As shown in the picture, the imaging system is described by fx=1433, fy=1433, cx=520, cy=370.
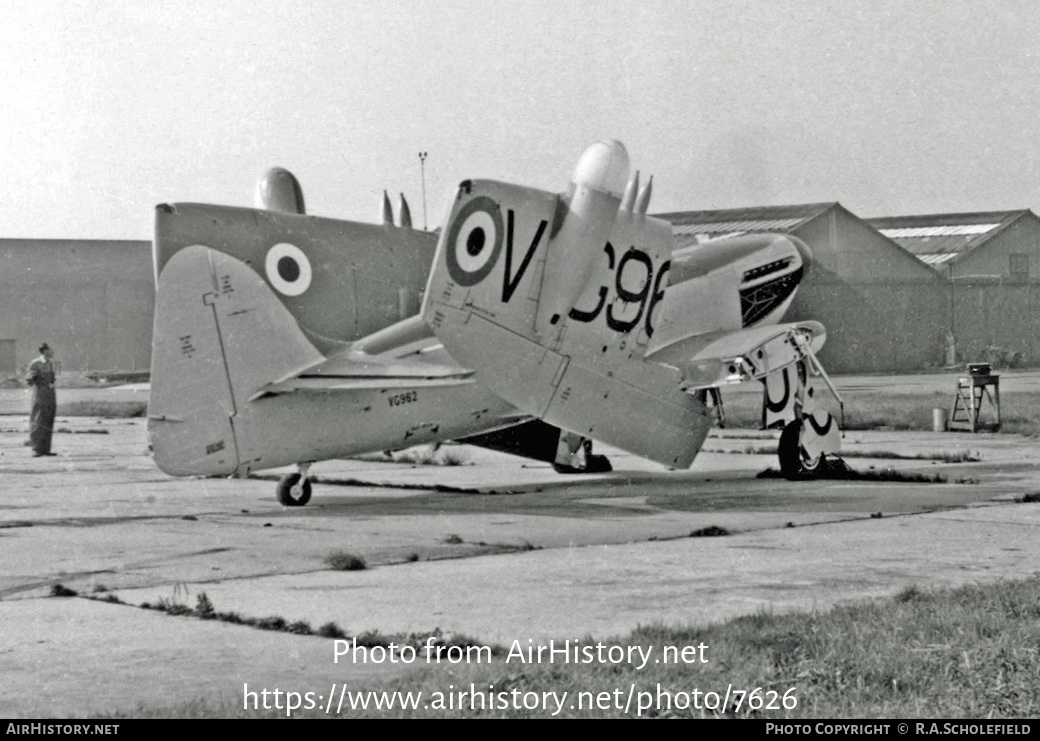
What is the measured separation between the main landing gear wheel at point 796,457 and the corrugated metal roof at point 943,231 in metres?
54.6

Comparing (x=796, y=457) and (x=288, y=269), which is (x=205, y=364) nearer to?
(x=288, y=269)

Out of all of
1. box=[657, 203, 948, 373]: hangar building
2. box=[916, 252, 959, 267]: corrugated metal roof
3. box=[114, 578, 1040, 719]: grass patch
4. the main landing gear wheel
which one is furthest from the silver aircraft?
box=[916, 252, 959, 267]: corrugated metal roof

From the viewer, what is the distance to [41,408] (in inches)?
917

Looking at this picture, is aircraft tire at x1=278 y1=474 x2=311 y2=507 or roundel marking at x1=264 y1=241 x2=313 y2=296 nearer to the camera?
roundel marking at x1=264 y1=241 x2=313 y2=296

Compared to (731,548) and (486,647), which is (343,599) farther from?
(731,548)

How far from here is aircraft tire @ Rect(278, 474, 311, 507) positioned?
1432cm

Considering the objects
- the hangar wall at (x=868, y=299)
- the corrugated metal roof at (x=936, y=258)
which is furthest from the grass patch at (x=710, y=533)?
the corrugated metal roof at (x=936, y=258)

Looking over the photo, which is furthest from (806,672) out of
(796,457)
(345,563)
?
(796,457)

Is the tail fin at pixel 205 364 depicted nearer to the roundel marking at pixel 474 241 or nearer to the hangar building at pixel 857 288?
the roundel marking at pixel 474 241

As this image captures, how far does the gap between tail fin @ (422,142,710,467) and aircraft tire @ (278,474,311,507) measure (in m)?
2.36

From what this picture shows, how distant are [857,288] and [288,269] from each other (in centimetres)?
4732

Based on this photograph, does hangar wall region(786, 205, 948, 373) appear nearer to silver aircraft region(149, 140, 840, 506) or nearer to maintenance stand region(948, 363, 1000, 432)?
maintenance stand region(948, 363, 1000, 432)
